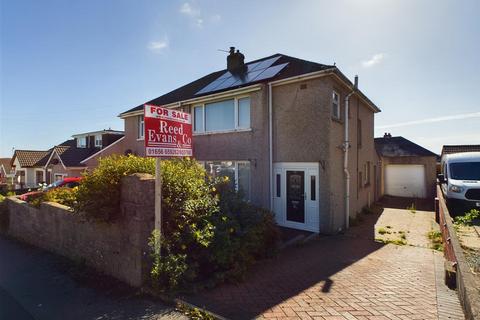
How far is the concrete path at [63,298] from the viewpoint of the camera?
14.3 ft

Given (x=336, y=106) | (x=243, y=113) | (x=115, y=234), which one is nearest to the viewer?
(x=115, y=234)

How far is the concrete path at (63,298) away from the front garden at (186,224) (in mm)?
520

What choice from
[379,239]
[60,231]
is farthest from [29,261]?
[379,239]

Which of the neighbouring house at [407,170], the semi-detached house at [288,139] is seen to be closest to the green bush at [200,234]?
the semi-detached house at [288,139]

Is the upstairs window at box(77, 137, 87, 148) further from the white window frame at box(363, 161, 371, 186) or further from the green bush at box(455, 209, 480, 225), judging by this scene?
the green bush at box(455, 209, 480, 225)

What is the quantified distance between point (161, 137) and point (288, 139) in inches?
219

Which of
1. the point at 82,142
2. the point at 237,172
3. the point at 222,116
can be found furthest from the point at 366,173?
the point at 82,142

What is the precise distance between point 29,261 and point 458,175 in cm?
1477

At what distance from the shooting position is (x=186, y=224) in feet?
17.8

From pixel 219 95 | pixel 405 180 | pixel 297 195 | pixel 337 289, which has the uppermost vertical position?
pixel 219 95

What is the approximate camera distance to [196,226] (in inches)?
217

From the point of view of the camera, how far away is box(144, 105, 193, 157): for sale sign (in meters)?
5.05

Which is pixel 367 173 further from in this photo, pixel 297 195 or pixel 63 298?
pixel 63 298

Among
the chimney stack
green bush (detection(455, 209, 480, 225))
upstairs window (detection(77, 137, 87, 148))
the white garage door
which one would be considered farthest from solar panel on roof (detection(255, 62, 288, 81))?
upstairs window (detection(77, 137, 87, 148))
